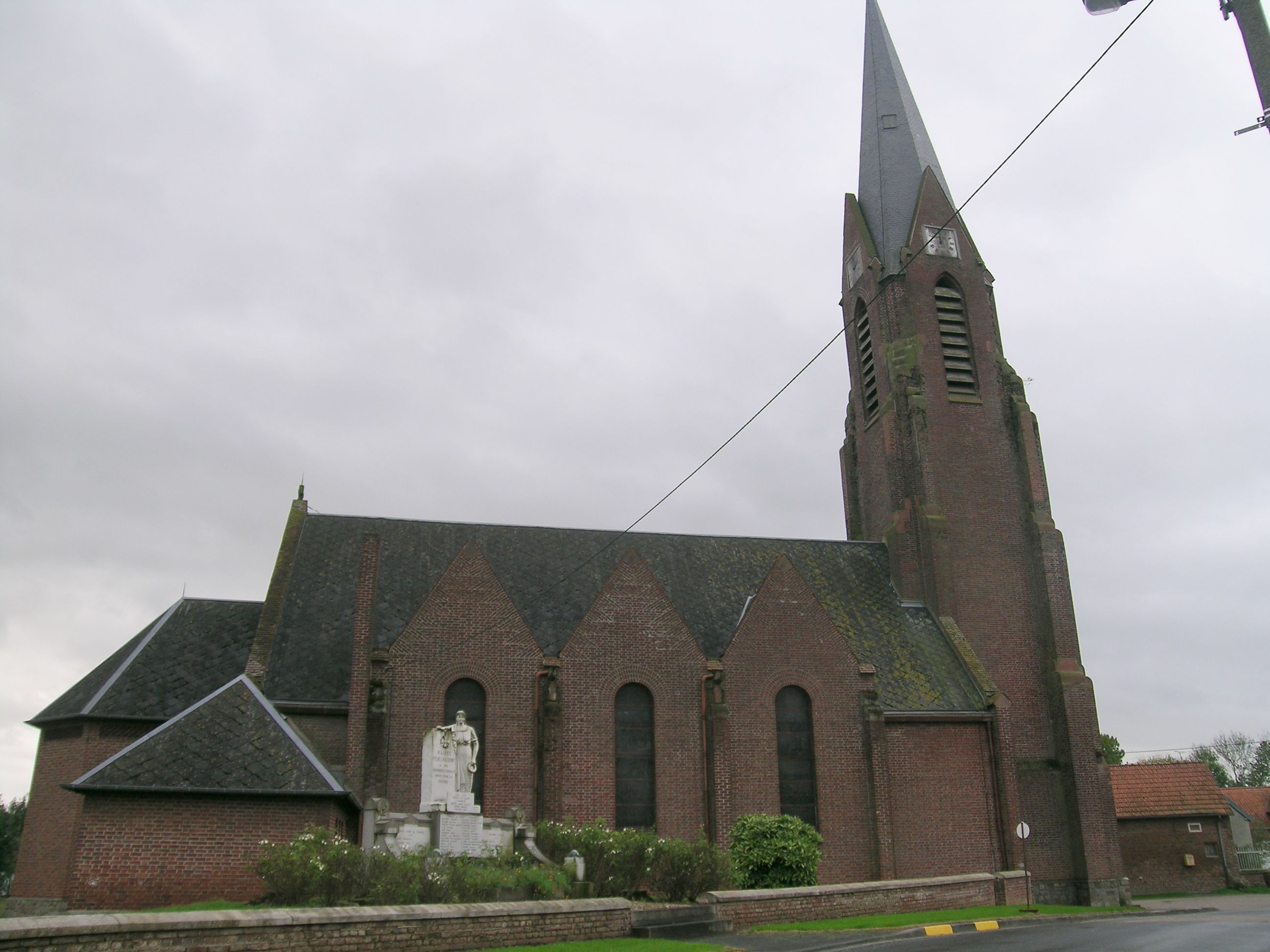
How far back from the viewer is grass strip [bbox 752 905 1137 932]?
738 inches

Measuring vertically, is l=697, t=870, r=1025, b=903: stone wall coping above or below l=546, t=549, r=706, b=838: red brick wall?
below

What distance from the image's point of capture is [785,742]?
27.3 m

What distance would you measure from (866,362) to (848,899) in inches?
856

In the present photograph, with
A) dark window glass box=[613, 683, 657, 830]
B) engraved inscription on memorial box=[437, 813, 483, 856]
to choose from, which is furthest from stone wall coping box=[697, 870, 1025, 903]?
dark window glass box=[613, 683, 657, 830]

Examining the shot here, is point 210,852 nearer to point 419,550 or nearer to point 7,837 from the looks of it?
point 419,550

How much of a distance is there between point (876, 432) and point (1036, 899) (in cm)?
1556

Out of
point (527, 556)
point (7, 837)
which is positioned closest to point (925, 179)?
point (527, 556)

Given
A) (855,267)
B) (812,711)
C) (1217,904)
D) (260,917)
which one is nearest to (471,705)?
(812,711)

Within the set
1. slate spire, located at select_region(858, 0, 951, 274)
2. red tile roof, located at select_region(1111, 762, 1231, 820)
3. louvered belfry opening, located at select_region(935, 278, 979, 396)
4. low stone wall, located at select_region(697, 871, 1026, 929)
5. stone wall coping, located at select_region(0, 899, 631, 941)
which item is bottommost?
low stone wall, located at select_region(697, 871, 1026, 929)

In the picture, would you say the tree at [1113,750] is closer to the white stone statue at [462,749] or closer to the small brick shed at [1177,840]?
the small brick shed at [1177,840]

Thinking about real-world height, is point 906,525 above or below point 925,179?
below

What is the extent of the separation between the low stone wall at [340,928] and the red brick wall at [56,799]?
14065 mm

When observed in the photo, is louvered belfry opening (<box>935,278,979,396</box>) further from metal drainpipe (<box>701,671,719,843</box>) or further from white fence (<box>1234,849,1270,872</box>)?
white fence (<box>1234,849,1270,872</box>)

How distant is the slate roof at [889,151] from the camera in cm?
3778
